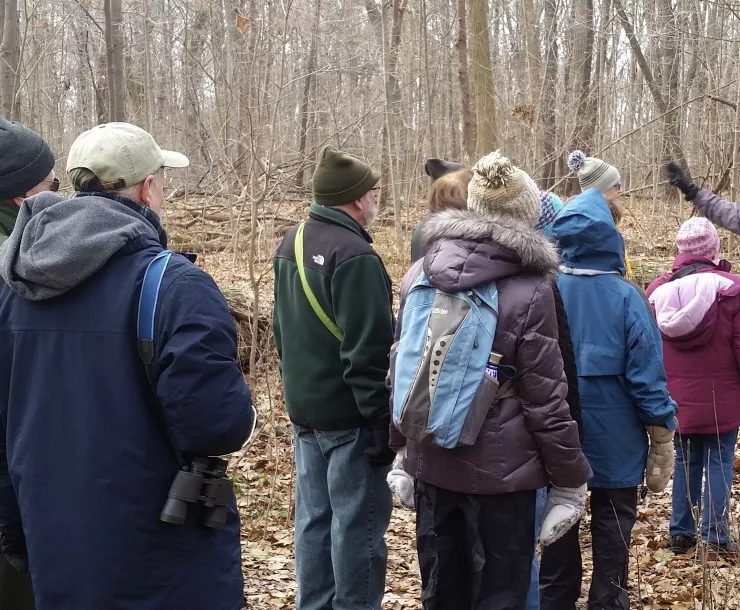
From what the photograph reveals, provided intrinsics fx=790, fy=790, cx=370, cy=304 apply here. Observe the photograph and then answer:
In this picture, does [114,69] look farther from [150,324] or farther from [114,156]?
[150,324]

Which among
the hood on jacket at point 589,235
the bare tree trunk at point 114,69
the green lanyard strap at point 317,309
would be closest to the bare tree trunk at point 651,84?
the bare tree trunk at point 114,69

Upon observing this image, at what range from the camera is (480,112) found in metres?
11.1

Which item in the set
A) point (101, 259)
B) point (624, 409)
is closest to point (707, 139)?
point (624, 409)

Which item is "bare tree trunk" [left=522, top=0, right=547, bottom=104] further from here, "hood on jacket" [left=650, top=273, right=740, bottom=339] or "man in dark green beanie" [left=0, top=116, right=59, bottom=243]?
"man in dark green beanie" [left=0, top=116, right=59, bottom=243]

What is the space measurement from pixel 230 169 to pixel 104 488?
17.8 ft

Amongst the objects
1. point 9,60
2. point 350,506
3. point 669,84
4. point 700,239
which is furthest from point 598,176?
point 669,84

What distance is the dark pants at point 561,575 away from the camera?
13.3ft

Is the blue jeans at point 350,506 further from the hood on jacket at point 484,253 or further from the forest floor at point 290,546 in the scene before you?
Result: the forest floor at point 290,546

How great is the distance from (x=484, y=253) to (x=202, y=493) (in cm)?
131

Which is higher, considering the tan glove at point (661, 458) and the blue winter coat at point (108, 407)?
the blue winter coat at point (108, 407)

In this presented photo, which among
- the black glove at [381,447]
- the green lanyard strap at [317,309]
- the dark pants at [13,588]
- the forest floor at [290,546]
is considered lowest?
the forest floor at [290,546]

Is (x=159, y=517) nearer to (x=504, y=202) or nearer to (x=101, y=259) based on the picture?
(x=101, y=259)

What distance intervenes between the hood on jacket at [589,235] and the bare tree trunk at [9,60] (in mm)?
6694

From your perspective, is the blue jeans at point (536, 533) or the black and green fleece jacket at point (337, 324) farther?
the black and green fleece jacket at point (337, 324)
